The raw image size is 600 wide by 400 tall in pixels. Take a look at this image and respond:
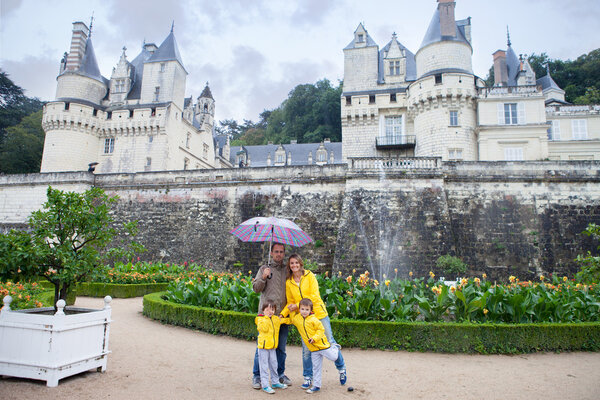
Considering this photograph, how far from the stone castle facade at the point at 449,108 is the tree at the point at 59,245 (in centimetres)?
2182

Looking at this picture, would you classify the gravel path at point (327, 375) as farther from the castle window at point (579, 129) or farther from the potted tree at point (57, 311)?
the castle window at point (579, 129)

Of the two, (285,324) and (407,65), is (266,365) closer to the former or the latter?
(285,324)

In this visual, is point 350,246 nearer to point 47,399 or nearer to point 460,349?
point 460,349

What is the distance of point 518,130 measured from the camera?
2477 cm

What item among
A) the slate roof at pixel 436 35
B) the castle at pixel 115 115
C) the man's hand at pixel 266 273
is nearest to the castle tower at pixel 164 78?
the castle at pixel 115 115

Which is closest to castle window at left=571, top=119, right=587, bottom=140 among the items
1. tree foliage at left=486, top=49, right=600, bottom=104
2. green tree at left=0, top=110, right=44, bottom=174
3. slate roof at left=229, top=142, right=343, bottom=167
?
tree foliage at left=486, top=49, right=600, bottom=104

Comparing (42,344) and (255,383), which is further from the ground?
(42,344)

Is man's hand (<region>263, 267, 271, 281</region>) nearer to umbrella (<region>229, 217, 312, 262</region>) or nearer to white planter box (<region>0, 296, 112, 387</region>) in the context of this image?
umbrella (<region>229, 217, 312, 262</region>)

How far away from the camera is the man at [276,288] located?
5.43 meters

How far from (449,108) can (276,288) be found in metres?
23.7

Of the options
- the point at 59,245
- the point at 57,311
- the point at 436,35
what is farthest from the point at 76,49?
the point at 57,311

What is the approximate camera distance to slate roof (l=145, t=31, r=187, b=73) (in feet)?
111

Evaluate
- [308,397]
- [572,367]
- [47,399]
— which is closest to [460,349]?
[572,367]

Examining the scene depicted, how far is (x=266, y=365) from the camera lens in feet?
17.0
